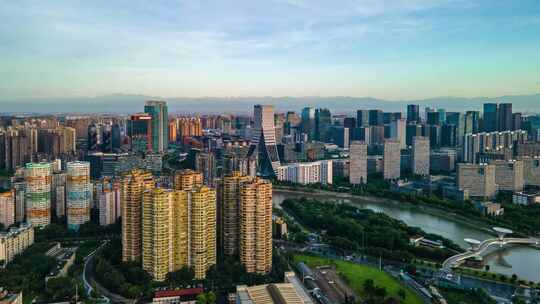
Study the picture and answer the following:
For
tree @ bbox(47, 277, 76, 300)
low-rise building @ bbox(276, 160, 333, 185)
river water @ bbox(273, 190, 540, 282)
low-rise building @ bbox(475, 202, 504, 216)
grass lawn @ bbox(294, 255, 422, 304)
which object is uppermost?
low-rise building @ bbox(276, 160, 333, 185)

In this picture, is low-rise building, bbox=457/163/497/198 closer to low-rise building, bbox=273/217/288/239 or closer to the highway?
the highway

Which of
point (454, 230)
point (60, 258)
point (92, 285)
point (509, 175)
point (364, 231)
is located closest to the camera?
point (92, 285)

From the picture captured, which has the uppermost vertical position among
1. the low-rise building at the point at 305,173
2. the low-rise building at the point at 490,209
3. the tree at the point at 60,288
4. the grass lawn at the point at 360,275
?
the low-rise building at the point at 305,173

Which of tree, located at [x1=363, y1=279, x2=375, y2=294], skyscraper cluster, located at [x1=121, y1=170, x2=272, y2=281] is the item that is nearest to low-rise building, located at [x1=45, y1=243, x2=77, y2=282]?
skyscraper cluster, located at [x1=121, y1=170, x2=272, y2=281]

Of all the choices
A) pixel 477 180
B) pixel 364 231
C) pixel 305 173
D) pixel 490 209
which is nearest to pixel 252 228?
pixel 364 231

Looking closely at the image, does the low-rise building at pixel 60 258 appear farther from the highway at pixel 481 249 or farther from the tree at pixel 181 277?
the highway at pixel 481 249

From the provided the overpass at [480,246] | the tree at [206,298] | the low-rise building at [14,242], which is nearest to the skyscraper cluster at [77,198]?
the low-rise building at [14,242]

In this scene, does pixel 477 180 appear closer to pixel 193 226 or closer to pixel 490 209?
pixel 490 209
